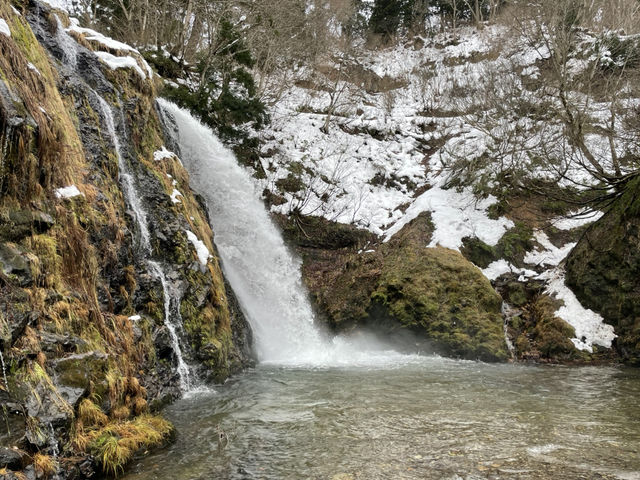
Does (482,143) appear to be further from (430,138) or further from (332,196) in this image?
(332,196)

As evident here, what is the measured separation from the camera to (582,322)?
9.83 m

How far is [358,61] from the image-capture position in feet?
98.3

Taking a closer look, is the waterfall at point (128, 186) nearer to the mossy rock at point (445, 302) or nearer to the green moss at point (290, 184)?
the mossy rock at point (445, 302)

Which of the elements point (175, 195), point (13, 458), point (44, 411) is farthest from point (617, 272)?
point (13, 458)

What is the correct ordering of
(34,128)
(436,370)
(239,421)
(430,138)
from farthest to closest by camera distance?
(430,138) < (436,370) < (239,421) < (34,128)

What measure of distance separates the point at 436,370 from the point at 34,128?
26.2 ft

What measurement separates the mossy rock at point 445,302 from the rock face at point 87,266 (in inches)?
179

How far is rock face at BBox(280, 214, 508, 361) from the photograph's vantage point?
33.8 ft

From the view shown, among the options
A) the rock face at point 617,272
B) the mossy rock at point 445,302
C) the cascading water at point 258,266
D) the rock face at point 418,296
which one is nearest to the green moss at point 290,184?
the cascading water at point 258,266

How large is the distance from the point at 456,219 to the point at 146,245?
10415 millimetres

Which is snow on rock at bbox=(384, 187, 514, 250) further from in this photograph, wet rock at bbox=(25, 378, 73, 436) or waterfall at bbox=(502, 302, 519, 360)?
wet rock at bbox=(25, 378, 73, 436)

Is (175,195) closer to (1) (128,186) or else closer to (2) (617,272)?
(1) (128,186)

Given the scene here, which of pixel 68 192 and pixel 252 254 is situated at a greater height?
pixel 68 192

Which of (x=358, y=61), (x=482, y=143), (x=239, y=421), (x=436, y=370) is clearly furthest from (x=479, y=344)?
(x=358, y=61)
